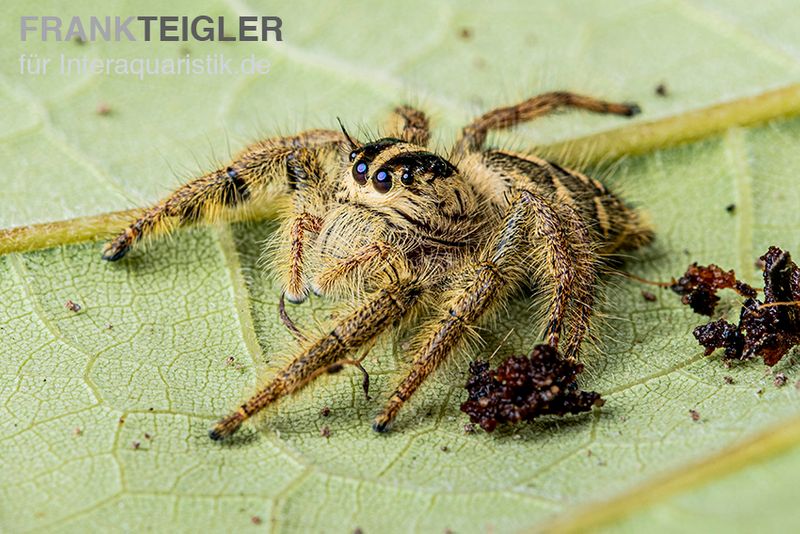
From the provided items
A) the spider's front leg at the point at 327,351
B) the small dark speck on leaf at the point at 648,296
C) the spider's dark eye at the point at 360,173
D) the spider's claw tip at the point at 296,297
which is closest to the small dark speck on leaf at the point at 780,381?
the small dark speck on leaf at the point at 648,296

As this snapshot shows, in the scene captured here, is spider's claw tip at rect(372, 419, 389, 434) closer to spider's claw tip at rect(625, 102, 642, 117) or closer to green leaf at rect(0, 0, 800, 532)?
green leaf at rect(0, 0, 800, 532)

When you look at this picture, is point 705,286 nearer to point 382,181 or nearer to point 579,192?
point 579,192

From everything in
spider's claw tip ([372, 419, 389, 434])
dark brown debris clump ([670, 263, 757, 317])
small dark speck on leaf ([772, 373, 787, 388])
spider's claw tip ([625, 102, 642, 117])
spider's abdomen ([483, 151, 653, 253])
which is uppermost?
spider's claw tip ([625, 102, 642, 117])

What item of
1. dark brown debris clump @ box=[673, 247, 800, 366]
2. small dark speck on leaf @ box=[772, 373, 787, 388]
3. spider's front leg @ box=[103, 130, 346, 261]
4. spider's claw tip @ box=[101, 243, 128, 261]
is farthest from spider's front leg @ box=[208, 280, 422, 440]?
small dark speck on leaf @ box=[772, 373, 787, 388]

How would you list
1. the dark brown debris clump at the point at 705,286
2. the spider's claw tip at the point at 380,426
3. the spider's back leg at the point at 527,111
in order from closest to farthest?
the spider's claw tip at the point at 380,426
the dark brown debris clump at the point at 705,286
the spider's back leg at the point at 527,111

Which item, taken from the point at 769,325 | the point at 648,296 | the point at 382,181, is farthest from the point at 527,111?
the point at 769,325

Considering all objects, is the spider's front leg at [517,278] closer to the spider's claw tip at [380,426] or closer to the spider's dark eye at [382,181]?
the spider's claw tip at [380,426]
